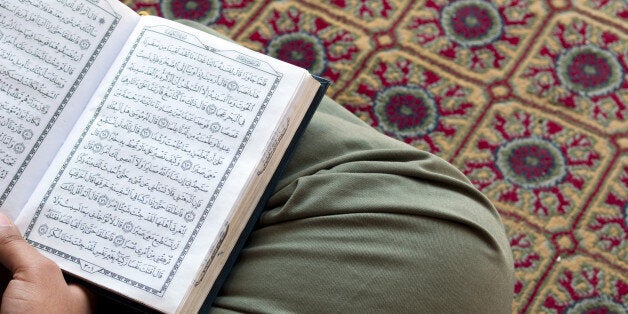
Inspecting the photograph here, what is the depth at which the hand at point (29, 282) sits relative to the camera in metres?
0.63

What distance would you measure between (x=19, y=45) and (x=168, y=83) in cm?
17

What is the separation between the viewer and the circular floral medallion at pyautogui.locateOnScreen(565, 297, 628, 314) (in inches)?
45.7

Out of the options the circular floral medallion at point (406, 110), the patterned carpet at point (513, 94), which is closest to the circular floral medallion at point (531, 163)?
the patterned carpet at point (513, 94)

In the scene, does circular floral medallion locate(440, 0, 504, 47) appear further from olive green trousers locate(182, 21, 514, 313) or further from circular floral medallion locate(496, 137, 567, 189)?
olive green trousers locate(182, 21, 514, 313)

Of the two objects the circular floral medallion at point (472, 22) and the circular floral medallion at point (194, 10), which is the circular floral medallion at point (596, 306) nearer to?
the circular floral medallion at point (472, 22)

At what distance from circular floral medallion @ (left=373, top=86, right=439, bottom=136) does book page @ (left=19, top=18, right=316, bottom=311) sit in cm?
59

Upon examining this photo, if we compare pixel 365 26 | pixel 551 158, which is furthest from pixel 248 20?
pixel 551 158

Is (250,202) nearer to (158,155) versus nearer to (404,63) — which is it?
(158,155)

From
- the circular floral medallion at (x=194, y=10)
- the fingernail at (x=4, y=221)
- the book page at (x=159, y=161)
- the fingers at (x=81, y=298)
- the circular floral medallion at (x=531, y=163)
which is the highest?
the circular floral medallion at (x=531, y=163)

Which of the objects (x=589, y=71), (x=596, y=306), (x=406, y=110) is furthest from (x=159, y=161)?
(x=589, y=71)

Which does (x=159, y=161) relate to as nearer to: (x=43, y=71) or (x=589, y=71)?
(x=43, y=71)

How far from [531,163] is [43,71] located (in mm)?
879

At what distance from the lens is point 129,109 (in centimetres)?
75

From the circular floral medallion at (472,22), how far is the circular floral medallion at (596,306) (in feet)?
1.76
